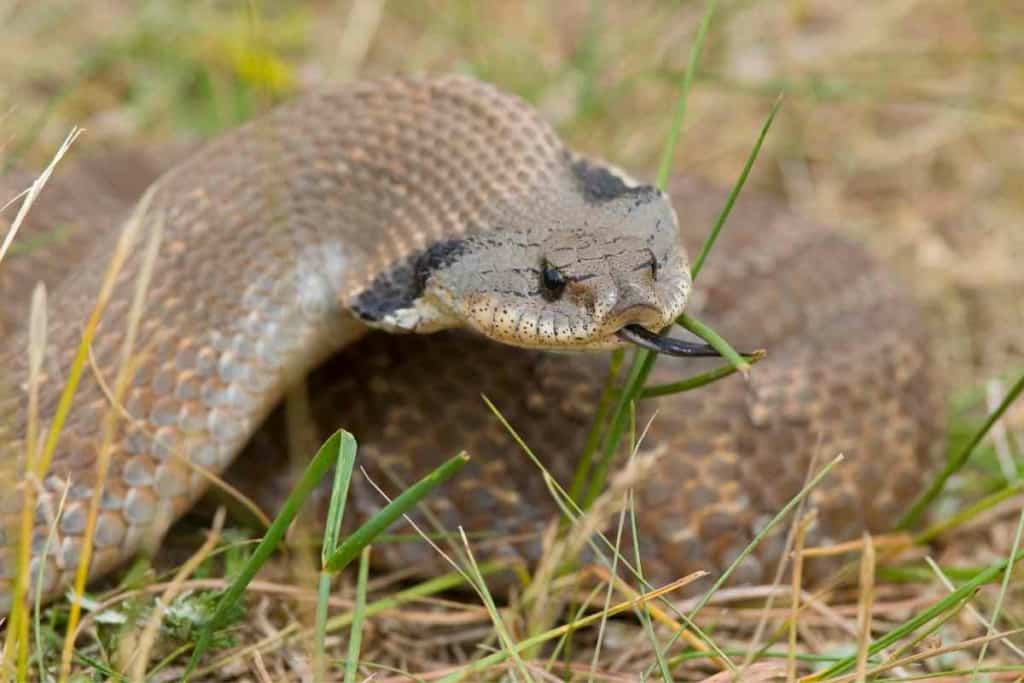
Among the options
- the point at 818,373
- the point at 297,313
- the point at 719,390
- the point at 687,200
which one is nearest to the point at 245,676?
the point at 297,313

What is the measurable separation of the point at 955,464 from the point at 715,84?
9.73ft

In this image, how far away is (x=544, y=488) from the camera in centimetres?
379

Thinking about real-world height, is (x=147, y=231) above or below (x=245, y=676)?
above

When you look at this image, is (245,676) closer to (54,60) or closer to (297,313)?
(297,313)

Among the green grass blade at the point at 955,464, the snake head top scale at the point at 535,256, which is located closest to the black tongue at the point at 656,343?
the snake head top scale at the point at 535,256

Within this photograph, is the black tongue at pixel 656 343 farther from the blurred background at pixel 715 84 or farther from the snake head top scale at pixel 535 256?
the blurred background at pixel 715 84

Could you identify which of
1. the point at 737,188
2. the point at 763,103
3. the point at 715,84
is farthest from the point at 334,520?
the point at 763,103

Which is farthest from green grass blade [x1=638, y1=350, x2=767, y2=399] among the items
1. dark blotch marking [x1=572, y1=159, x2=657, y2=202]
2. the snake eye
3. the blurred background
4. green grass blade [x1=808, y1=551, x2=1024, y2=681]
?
the blurred background

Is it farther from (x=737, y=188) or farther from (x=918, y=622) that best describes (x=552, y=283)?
(x=918, y=622)

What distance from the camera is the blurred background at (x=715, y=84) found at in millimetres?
5574

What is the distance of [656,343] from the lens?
119 inches

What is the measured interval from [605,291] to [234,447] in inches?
43.1

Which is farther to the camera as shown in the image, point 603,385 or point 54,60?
point 54,60

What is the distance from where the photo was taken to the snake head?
3031mm
